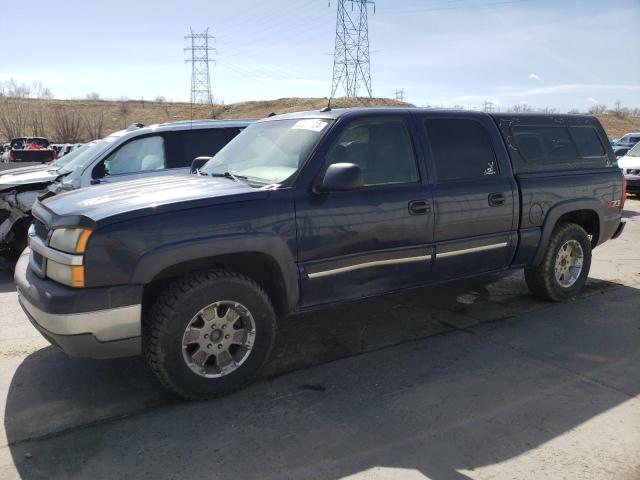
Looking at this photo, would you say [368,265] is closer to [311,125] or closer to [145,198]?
[311,125]

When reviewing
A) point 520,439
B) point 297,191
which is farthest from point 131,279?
point 520,439

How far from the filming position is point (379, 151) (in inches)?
161

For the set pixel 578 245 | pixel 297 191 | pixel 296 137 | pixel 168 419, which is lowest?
pixel 168 419

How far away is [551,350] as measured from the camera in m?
4.23

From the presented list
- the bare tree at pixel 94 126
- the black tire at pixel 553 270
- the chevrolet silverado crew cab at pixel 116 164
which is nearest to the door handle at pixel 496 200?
the black tire at pixel 553 270

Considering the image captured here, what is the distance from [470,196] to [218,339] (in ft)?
7.70

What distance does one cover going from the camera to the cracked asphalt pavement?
2762 mm

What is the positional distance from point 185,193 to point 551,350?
10.0ft

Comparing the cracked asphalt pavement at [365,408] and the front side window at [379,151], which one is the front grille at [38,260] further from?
the front side window at [379,151]

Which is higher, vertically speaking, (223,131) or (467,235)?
(223,131)

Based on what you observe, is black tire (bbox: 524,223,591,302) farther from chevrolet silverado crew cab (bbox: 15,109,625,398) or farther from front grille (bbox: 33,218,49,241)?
front grille (bbox: 33,218,49,241)

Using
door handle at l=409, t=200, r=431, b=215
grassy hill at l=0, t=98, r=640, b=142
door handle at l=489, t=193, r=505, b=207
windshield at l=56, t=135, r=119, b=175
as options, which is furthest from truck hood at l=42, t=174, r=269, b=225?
grassy hill at l=0, t=98, r=640, b=142

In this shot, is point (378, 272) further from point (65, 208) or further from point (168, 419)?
A: point (65, 208)

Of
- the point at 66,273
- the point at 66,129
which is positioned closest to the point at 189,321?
the point at 66,273
